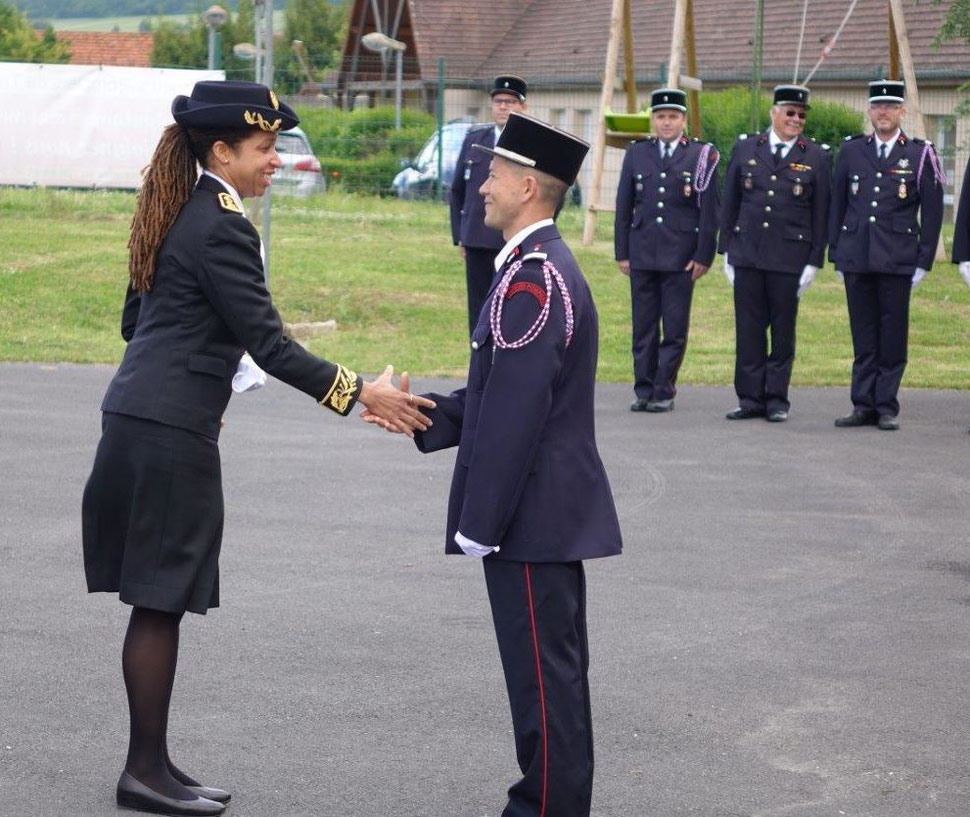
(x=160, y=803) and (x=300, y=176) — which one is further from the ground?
(x=300, y=176)

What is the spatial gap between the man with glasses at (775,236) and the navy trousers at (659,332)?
458 mm

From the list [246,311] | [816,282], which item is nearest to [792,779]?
[246,311]

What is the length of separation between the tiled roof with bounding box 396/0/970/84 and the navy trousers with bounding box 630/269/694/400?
1544cm

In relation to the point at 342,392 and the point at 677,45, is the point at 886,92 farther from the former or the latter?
the point at 677,45

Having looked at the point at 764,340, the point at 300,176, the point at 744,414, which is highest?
the point at 300,176

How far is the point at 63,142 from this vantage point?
26406 mm

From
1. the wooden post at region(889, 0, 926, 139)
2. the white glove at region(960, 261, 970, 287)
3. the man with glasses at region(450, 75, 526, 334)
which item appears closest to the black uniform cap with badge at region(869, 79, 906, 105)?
the white glove at region(960, 261, 970, 287)

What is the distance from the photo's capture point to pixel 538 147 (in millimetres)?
4445

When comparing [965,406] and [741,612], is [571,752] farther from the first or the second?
[965,406]

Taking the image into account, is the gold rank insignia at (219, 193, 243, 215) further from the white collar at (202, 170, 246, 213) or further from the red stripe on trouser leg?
the red stripe on trouser leg

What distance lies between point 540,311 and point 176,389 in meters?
1.16

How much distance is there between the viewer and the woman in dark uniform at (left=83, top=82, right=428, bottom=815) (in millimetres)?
4840

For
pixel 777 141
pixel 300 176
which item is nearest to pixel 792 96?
pixel 777 141

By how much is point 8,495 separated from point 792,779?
5.37 meters
